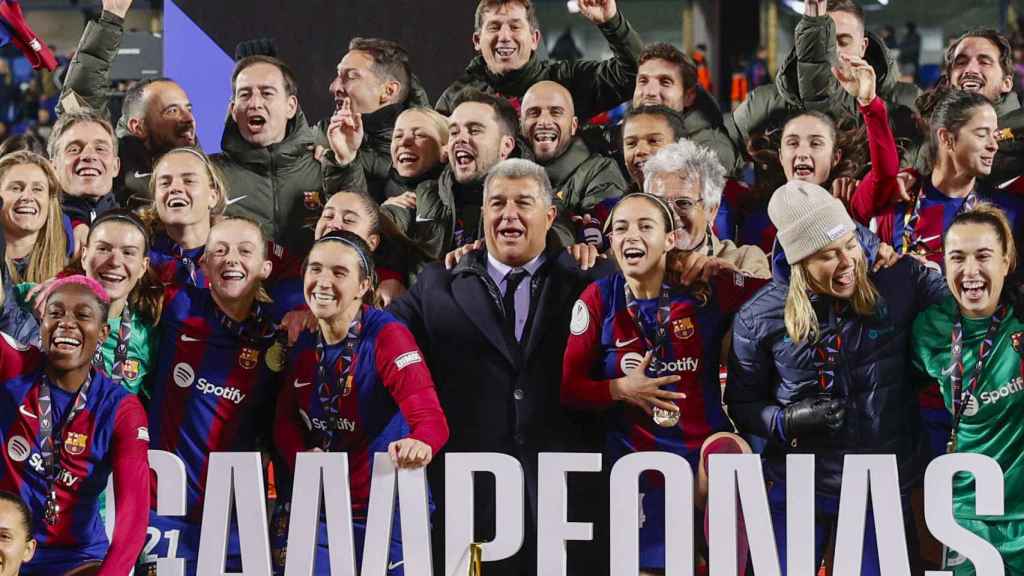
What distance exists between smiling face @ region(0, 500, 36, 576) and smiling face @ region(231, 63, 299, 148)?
5.05 feet

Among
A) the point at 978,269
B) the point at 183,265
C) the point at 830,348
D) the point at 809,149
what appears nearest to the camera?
the point at 978,269

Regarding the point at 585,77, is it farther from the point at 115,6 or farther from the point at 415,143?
the point at 115,6

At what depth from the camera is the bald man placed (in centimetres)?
520

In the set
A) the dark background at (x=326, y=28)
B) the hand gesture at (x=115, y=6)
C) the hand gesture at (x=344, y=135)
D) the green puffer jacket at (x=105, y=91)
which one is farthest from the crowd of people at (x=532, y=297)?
the hand gesture at (x=115, y=6)

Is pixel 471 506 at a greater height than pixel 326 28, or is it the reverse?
pixel 326 28

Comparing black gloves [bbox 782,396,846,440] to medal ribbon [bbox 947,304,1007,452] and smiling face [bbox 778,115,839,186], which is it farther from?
smiling face [bbox 778,115,839,186]

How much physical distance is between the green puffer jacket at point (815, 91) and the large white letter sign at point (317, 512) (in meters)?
1.88

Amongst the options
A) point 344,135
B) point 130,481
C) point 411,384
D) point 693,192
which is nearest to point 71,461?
point 130,481

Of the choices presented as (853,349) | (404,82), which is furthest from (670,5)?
(853,349)

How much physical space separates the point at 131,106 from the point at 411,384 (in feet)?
5.36

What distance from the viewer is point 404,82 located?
5.59 metres

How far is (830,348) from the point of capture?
4.82 metres

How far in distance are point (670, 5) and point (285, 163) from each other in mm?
8205

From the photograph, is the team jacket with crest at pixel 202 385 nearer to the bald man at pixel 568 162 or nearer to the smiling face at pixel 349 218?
the smiling face at pixel 349 218
